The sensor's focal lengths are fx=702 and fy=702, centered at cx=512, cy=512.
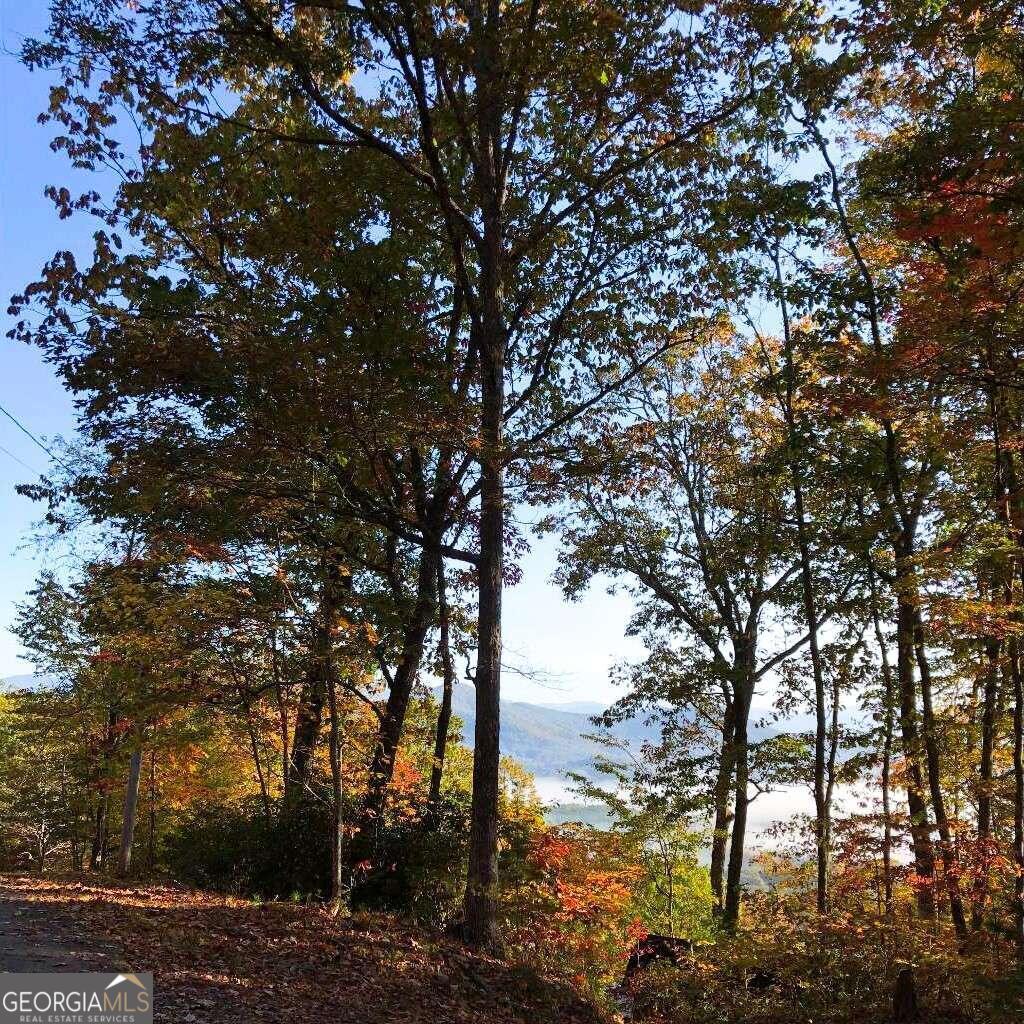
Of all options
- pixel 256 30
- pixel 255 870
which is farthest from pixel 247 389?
pixel 255 870

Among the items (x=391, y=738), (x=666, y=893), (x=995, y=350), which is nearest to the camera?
(x=995, y=350)

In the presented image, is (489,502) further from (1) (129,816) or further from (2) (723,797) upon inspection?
(1) (129,816)

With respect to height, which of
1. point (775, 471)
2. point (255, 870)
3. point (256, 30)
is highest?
point (256, 30)

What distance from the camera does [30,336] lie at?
7176 millimetres

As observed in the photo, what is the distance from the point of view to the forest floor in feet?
17.0

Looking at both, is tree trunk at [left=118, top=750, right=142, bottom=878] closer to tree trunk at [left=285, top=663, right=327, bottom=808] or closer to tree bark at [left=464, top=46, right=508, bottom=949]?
tree trunk at [left=285, top=663, right=327, bottom=808]

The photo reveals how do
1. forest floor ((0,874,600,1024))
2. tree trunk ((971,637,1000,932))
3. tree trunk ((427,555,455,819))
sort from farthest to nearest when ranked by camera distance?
tree trunk ((427,555,455,819)) → tree trunk ((971,637,1000,932)) → forest floor ((0,874,600,1024))

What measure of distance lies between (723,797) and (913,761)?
5521mm

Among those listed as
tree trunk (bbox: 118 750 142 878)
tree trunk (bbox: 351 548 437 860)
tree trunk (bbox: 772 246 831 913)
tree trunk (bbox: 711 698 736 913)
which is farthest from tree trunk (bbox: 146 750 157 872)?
tree trunk (bbox: 772 246 831 913)

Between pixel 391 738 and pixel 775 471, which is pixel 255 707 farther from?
pixel 775 471

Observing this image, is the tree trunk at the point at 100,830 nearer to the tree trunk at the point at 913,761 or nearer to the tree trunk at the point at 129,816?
the tree trunk at the point at 129,816

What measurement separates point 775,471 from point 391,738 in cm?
693

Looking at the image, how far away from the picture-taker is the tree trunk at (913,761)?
776cm

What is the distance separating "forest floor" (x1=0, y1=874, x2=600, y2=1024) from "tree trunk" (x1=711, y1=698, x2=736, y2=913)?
7624mm
